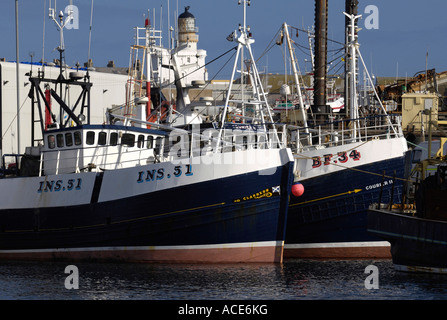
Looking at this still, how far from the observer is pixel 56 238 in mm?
29750

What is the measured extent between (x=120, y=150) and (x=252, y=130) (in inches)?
194

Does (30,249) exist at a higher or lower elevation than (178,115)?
lower

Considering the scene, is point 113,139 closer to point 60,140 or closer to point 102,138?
point 102,138

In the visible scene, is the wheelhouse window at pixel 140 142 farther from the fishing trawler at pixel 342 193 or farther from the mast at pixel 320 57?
the mast at pixel 320 57

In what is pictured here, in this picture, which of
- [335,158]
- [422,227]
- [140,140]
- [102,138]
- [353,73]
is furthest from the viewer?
[353,73]

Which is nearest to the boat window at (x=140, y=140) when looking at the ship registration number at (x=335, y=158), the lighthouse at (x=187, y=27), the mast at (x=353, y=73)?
the ship registration number at (x=335, y=158)

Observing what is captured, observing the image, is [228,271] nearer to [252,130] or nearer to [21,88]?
[252,130]

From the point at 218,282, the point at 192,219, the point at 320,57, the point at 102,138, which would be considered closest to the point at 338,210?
the point at 192,219

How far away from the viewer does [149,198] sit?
27344 mm

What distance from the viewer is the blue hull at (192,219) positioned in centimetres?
2697

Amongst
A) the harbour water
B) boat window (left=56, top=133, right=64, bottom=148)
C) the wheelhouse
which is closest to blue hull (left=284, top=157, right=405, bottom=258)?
the harbour water

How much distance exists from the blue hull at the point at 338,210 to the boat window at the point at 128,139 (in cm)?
648

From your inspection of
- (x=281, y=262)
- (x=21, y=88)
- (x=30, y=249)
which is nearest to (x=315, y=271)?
(x=281, y=262)

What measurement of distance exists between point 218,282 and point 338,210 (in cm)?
813
